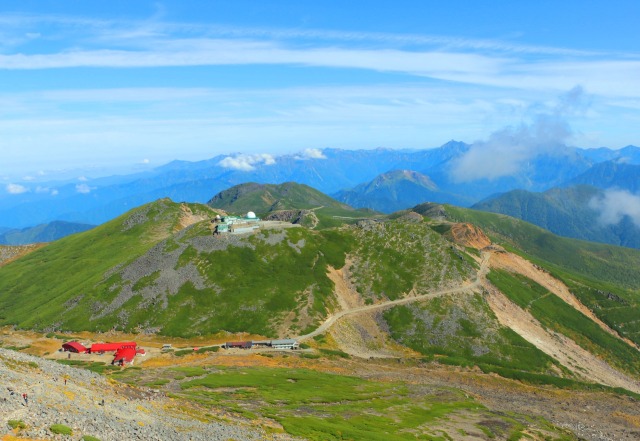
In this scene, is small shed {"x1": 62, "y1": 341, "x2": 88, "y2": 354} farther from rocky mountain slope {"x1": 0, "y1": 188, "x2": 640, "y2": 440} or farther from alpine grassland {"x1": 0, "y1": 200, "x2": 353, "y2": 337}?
alpine grassland {"x1": 0, "y1": 200, "x2": 353, "y2": 337}

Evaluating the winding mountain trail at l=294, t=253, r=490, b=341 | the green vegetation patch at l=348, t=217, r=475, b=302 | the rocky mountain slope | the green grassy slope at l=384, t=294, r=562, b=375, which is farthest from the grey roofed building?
the green vegetation patch at l=348, t=217, r=475, b=302

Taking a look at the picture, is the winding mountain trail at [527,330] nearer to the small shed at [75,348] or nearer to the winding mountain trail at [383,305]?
the winding mountain trail at [383,305]

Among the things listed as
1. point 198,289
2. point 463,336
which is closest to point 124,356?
point 198,289

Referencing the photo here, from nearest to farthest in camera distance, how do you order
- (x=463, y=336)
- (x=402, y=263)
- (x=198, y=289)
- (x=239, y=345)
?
(x=239, y=345) < (x=463, y=336) < (x=198, y=289) < (x=402, y=263)

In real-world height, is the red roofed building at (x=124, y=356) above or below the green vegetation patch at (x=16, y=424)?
below

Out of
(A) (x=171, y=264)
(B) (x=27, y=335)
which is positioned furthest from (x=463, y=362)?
(B) (x=27, y=335)

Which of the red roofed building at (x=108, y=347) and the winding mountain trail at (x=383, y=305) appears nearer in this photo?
the red roofed building at (x=108, y=347)

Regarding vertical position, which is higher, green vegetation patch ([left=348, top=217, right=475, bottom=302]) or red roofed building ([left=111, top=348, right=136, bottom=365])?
green vegetation patch ([left=348, top=217, right=475, bottom=302])

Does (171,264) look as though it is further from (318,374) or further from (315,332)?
(318,374)

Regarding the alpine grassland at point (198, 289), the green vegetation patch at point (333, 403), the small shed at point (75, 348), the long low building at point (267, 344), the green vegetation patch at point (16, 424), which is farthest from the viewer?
the alpine grassland at point (198, 289)

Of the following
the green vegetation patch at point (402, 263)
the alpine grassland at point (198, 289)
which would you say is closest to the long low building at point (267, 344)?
the alpine grassland at point (198, 289)

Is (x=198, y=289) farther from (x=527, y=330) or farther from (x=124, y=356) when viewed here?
(x=527, y=330)
